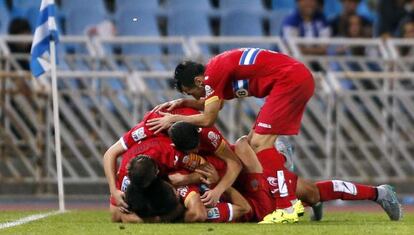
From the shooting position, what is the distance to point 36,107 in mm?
21469

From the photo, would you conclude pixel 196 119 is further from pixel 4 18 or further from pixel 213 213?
pixel 4 18

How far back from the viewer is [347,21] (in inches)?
912

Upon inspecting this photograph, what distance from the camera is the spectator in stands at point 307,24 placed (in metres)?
22.5

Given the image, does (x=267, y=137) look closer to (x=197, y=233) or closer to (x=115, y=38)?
(x=197, y=233)

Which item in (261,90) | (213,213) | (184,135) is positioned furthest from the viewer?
(261,90)

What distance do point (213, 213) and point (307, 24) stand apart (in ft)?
30.2

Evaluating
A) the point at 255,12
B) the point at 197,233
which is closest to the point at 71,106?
the point at 255,12

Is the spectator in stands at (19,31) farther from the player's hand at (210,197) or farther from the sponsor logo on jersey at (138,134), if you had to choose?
the player's hand at (210,197)

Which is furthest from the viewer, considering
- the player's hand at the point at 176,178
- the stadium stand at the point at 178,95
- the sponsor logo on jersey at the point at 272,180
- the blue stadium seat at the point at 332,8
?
the blue stadium seat at the point at 332,8

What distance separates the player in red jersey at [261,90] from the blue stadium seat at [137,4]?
9.42 m

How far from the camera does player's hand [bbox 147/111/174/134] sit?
14070 millimetres

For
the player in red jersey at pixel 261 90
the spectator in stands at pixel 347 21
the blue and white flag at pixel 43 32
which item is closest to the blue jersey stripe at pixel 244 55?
the player in red jersey at pixel 261 90

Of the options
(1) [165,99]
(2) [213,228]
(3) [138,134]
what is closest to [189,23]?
(1) [165,99]

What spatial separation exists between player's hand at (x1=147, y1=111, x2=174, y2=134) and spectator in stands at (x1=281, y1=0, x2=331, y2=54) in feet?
27.7
